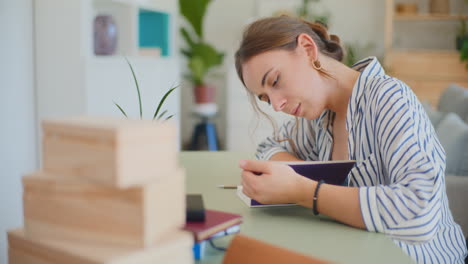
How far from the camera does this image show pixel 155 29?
386 cm

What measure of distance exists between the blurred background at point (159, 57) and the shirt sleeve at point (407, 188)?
0.50m

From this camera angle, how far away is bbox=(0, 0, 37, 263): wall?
220 cm

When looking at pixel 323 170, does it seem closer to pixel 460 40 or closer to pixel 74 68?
pixel 74 68

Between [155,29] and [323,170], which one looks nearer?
[323,170]

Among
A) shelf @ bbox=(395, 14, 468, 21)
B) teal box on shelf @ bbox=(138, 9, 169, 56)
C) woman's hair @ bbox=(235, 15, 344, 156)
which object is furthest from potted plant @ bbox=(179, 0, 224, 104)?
woman's hair @ bbox=(235, 15, 344, 156)

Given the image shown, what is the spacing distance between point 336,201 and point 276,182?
5.4 inches

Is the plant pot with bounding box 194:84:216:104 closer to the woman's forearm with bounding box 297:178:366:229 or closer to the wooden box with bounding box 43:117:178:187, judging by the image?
the woman's forearm with bounding box 297:178:366:229

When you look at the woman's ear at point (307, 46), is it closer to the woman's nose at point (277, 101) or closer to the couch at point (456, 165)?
the woman's nose at point (277, 101)

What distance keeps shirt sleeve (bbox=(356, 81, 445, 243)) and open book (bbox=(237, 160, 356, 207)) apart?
0.42 feet

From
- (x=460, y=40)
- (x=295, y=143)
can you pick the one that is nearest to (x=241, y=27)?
(x=460, y=40)

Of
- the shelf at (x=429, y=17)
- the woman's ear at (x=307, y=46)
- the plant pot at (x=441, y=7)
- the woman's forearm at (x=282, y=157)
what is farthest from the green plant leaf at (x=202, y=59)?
the woman's ear at (x=307, y=46)

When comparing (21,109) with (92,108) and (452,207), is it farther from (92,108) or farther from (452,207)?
(452,207)

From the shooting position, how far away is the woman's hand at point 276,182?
1261mm

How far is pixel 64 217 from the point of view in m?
0.77
